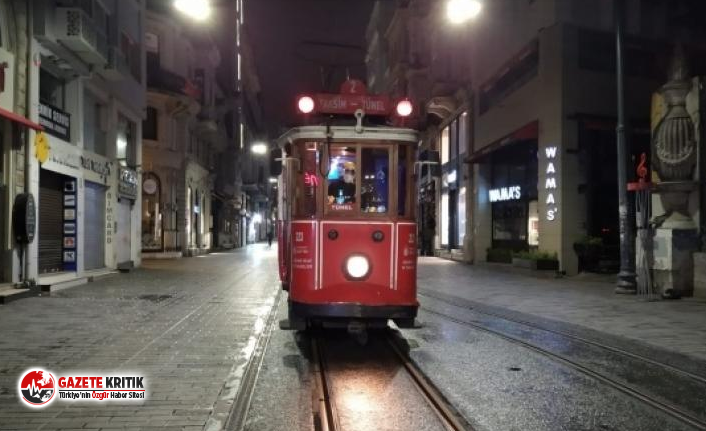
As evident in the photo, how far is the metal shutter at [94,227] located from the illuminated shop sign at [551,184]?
14.6 meters

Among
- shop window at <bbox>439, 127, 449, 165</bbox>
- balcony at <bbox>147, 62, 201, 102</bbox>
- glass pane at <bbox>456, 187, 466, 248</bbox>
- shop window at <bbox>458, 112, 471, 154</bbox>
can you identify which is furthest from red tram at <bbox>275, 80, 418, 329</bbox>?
shop window at <bbox>439, 127, 449, 165</bbox>

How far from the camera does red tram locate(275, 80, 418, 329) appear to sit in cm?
808

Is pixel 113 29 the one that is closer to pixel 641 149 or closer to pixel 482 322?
pixel 482 322

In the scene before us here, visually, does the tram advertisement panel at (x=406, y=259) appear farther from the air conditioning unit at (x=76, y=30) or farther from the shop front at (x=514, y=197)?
the shop front at (x=514, y=197)

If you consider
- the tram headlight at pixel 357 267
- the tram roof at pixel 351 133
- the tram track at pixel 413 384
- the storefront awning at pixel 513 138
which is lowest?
the tram track at pixel 413 384

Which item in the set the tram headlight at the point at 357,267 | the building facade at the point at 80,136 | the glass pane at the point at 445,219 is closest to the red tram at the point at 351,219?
the tram headlight at the point at 357,267

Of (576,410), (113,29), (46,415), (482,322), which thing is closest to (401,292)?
(576,410)

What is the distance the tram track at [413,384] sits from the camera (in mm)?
5203

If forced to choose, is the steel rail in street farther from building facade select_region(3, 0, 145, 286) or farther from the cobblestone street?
building facade select_region(3, 0, 145, 286)

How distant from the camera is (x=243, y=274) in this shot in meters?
22.1

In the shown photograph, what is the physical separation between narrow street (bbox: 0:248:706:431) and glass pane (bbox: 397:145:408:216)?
197 cm

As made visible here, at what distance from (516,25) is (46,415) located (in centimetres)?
2283

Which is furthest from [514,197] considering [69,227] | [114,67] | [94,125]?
[69,227]

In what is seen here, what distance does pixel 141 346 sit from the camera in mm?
8383
